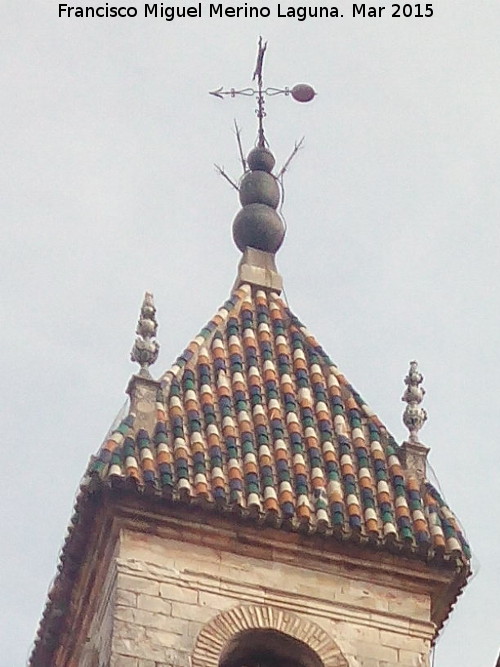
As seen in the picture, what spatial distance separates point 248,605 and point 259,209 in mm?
5892

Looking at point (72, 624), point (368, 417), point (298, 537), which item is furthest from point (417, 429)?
point (72, 624)

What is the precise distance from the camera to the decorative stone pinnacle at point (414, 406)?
22031 millimetres

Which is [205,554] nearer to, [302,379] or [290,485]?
[290,485]

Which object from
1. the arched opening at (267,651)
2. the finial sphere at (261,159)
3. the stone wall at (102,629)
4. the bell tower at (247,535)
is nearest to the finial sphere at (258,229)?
the finial sphere at (261,159)

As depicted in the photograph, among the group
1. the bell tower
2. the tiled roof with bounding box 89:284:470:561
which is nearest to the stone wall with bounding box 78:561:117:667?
the bell tower

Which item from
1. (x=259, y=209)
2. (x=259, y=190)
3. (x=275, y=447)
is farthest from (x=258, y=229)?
(x=275, y=447)

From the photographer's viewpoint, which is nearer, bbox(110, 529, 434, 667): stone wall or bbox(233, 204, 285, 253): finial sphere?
bbox(110, 529, 434, 667): stone wall

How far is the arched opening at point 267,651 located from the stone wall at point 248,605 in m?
0.08

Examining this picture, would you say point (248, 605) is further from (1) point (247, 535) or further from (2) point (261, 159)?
(2) point (261, 159)

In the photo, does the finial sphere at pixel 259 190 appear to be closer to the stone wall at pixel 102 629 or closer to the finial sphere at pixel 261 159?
the finial sphere at pixel 261 159

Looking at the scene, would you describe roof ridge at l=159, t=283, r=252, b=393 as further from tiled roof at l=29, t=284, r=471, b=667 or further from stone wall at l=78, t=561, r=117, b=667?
stone wall at l=78, t=561, r=117, b=667

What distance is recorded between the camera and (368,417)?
22406 millimetres

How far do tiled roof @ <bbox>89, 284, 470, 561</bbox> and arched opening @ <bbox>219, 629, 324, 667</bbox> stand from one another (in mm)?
1060

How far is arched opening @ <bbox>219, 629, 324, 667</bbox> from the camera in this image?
20.1 metres
